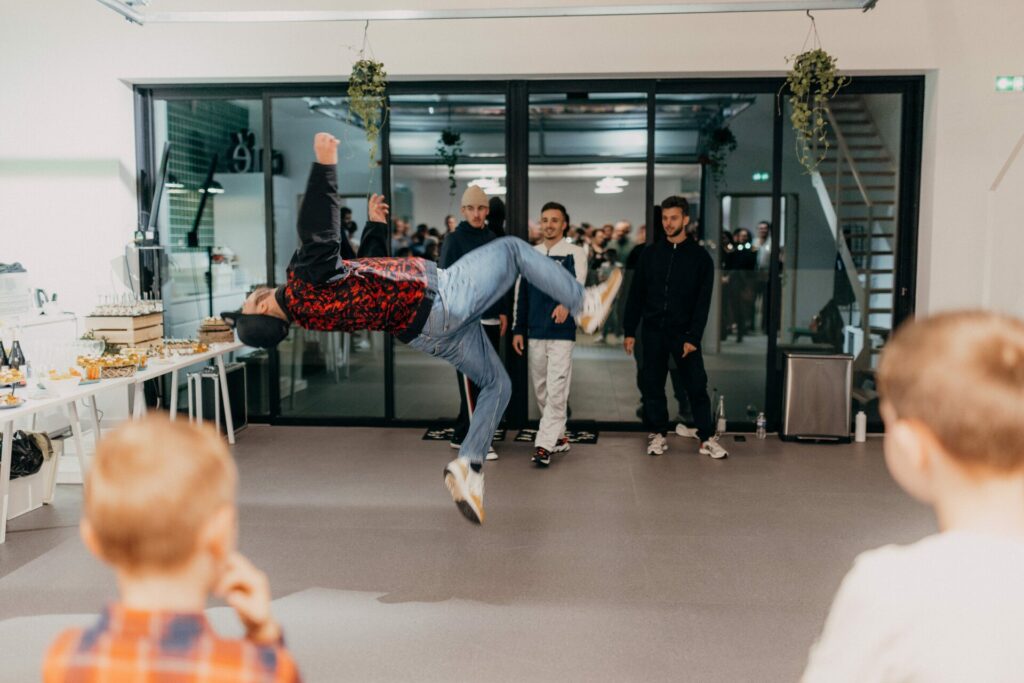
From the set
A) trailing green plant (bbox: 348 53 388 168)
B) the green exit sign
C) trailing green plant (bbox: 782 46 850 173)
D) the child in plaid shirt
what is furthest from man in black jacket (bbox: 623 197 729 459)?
the child in plaid shirt

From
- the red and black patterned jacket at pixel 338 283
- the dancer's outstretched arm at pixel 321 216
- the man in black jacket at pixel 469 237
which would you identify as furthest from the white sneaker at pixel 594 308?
the man in black jacket at pixel 469 237

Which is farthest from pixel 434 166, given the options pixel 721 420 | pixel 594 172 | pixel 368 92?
pixel 721 420

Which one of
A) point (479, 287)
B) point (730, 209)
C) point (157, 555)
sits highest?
point (730, 209)

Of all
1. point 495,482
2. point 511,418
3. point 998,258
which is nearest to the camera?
point 495,482

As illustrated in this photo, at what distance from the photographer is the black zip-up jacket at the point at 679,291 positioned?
619 centimetres

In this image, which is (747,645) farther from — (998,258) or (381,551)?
(998,258)

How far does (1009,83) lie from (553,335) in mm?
3754

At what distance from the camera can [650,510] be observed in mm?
4918

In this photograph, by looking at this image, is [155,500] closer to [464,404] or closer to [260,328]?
[260,328]

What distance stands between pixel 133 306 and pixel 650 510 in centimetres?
369

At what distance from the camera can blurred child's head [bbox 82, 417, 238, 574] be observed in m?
1.07

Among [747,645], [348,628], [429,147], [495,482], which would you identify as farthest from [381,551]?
[429,147]

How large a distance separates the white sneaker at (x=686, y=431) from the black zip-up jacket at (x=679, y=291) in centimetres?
94

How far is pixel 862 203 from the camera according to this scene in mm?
6770
